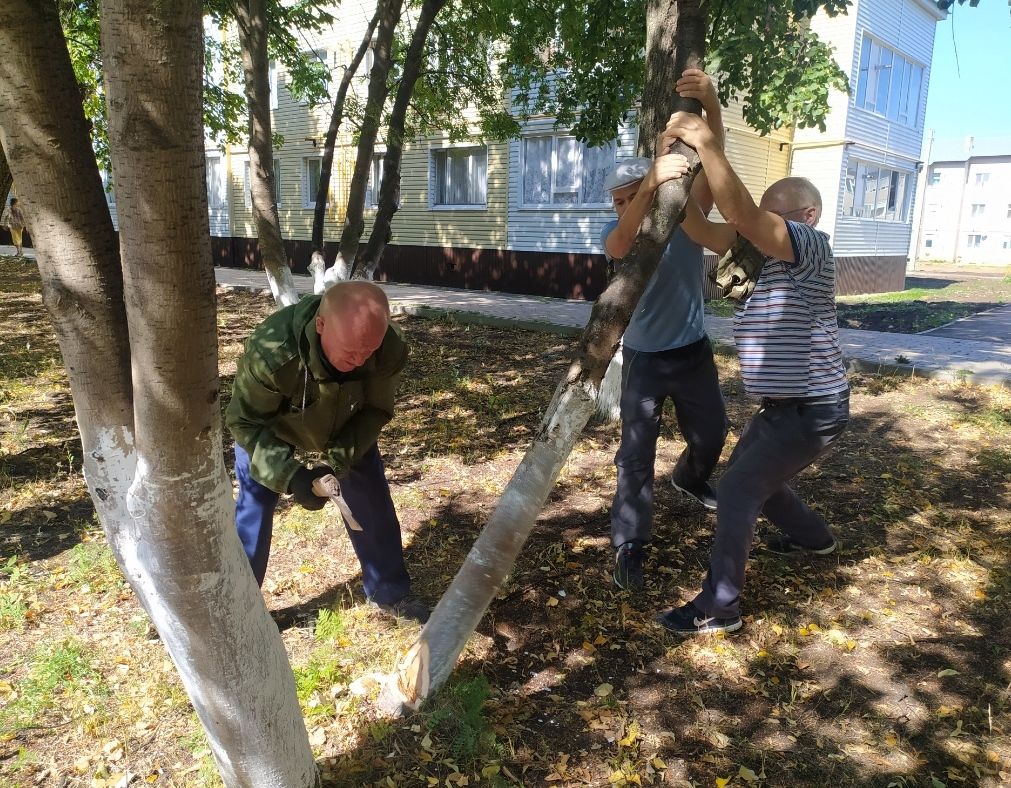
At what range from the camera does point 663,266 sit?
11.6 ft

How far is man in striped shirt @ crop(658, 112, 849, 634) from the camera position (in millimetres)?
2799

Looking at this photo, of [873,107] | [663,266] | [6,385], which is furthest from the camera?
[873,107]

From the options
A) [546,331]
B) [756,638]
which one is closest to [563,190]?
[546,331]

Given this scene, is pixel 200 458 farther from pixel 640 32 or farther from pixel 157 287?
pixel 640 32

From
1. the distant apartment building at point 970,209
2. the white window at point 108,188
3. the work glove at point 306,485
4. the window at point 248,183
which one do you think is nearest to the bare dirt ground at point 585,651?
the work glove at point 306,485

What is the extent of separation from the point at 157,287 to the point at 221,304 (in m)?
12.8

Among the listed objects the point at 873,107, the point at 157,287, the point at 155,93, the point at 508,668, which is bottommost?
the point at 508,668

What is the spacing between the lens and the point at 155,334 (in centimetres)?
172

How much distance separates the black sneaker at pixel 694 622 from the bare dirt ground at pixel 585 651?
59 millimetres

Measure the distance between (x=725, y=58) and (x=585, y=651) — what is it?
4.90 meters

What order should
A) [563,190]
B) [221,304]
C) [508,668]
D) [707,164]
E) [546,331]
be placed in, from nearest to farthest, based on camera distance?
1. [707,164]
2. [508,668]
3. [546,331]
4. [221,304]
5. [563,190]

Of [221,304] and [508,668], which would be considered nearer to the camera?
[508,668]

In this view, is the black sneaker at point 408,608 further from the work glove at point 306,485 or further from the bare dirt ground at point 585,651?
the work glove at point 306,485

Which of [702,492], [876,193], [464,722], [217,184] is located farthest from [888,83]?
[464,722]
